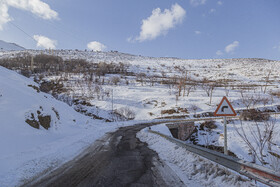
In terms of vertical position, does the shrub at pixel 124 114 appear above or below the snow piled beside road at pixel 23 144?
below

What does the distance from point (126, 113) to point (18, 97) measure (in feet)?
110

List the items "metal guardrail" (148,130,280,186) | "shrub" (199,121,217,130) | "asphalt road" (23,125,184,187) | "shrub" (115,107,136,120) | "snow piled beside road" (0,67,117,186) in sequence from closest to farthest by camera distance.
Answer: "metal guardrail" (148,130,280,186), "asphalt road" (23,125,184,187), "snow piled beside road" (0,67,117,186), "shrub" (199,121,217,130), "shrub" (115,107,136,120)

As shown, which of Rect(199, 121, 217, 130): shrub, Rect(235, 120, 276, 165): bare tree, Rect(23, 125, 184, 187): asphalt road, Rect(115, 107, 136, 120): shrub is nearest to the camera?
Rect(23, 125, 184, 187): asphalt road

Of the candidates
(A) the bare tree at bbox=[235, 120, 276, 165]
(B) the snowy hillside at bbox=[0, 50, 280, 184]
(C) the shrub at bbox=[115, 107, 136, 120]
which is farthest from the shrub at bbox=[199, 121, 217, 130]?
(C) the shrub at bbox=[115, 107, 136, 120]

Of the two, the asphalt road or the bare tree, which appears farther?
Result: the bare tree

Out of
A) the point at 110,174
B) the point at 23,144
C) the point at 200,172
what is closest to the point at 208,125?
the point at 200,172

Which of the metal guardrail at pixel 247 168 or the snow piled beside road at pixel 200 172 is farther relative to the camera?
the snow piled beside road at pixel 200 172

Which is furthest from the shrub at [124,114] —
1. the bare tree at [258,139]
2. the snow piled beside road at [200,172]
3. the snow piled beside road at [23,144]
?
the snow piled beside road at [200,172]

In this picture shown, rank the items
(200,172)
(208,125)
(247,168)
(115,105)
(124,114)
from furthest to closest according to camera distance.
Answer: (115,105), (124,114), (208,125), (200,172), (247,168)

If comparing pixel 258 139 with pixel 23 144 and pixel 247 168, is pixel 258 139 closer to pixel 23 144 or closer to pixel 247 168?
pixel 247 168

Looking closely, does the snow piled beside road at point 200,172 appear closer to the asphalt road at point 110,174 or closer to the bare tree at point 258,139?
the asphalt road at point 110,174

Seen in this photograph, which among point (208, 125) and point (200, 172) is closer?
point (200, 172)

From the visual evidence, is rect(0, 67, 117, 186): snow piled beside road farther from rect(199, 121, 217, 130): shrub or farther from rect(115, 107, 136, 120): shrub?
rect(115, 107, 136, 120): shrub

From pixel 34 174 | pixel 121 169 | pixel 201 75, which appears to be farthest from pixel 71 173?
pixel 201 75
